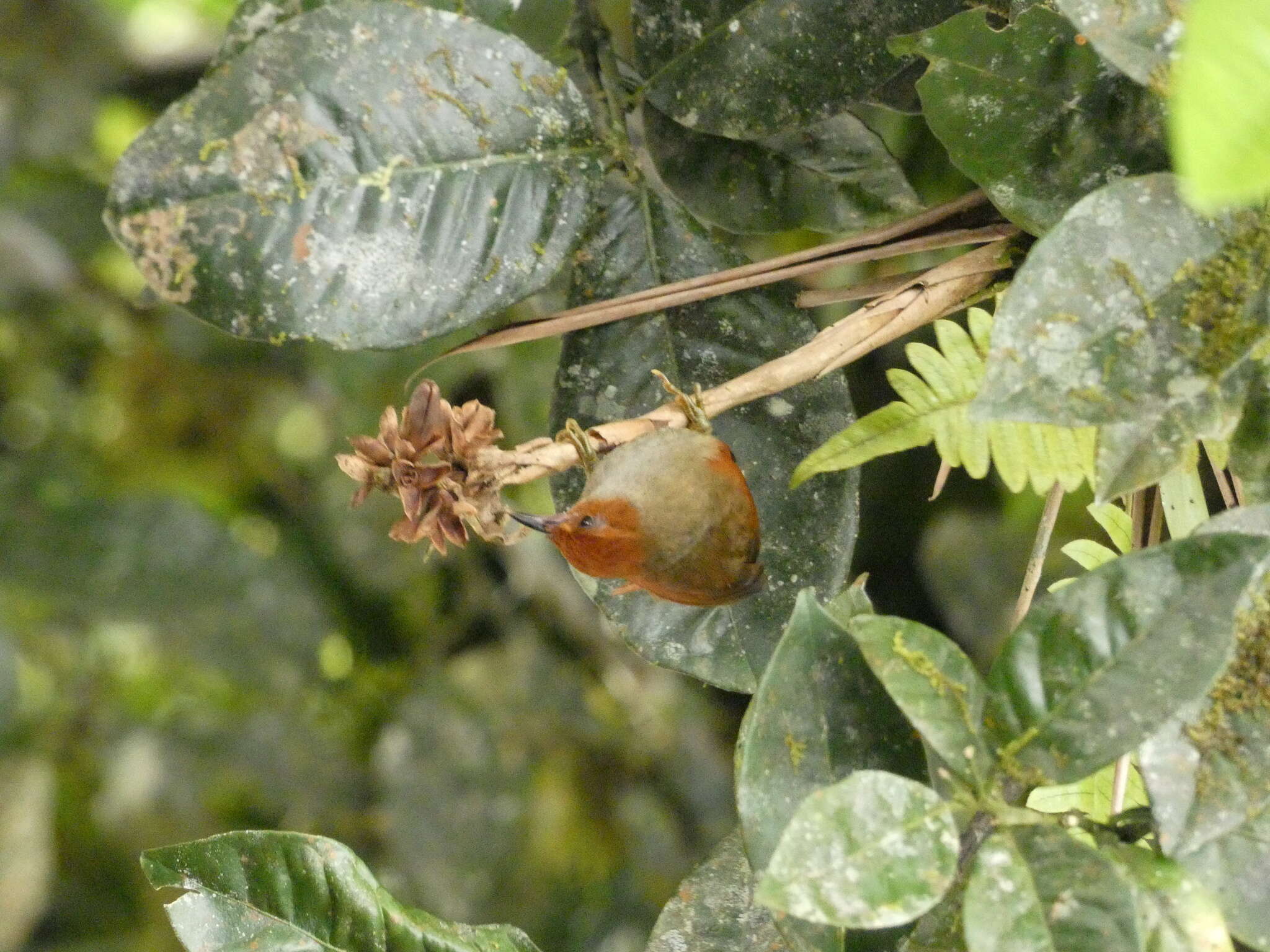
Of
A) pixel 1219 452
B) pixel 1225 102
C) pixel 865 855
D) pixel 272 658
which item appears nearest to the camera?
pixel 1225 102

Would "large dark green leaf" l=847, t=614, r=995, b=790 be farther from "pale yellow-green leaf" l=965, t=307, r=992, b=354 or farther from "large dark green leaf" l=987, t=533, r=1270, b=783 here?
"pale yellow-green leaf" l=965, t=307, r=992, b=354

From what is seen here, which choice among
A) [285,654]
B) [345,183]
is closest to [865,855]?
[345,183]

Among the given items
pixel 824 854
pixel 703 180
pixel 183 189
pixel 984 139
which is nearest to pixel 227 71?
pixel 183 189

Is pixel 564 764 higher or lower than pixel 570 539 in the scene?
lower

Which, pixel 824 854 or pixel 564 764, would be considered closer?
pixel 824 854

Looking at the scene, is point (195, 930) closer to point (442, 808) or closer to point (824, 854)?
point (824, 854)

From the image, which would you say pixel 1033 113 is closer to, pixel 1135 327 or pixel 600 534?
pixel 1135 327

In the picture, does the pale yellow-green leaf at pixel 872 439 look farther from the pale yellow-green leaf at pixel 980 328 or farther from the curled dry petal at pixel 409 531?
the curled dry petal at pixel 409 531
